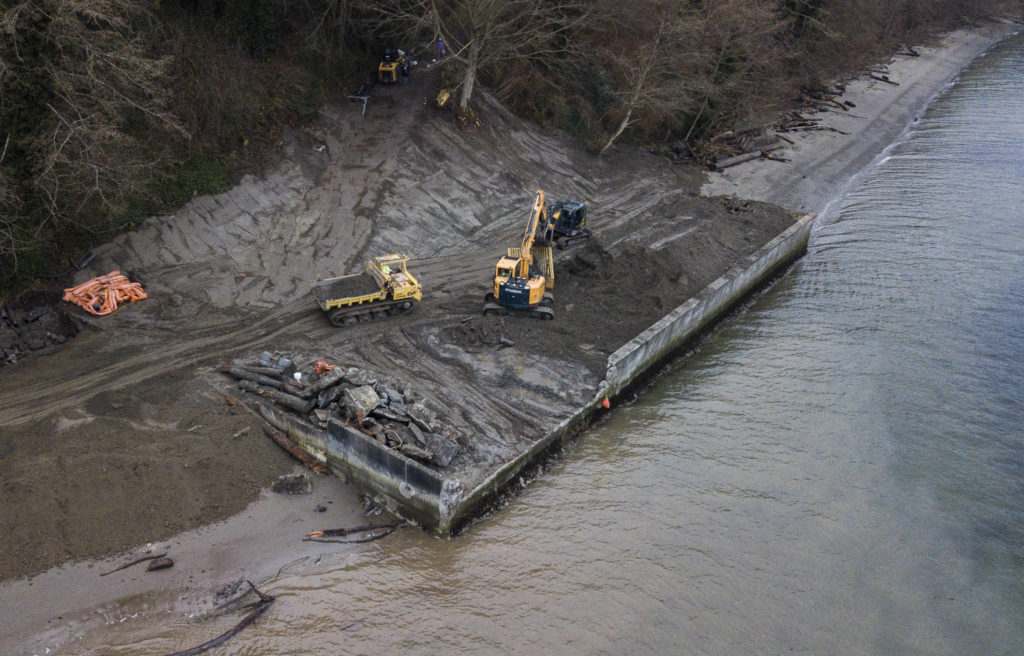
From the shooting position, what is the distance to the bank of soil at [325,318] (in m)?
13.4

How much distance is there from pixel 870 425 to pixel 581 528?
356 inches

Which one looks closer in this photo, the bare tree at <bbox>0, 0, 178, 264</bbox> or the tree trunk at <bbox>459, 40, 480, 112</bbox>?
the bare tree at <bbox>0, 0, 178, 264</bbox>

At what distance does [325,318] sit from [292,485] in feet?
19.9

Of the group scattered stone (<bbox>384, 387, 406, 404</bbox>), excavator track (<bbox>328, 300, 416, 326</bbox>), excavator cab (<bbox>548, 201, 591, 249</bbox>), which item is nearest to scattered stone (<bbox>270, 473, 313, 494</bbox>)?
scattered stone (<bbox>384, 387, 406, 404</bbox>)

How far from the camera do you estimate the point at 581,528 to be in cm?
1412

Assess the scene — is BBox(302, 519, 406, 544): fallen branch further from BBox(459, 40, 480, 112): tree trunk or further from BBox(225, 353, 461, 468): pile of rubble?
BBox(459, 40, 480, 112): tree trunk

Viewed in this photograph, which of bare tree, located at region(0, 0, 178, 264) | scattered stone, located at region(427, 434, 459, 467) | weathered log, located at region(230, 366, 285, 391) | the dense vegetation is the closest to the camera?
scattered stone, located at region(427, 434, 459, 467)

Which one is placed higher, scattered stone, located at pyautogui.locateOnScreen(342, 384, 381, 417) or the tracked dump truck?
the tracked dump truck

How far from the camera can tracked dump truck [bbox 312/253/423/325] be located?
61.0ft

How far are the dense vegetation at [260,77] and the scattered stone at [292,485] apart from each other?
30.0ft

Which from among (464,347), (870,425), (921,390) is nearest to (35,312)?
(464,347)

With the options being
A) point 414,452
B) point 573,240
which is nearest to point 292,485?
point 414,452

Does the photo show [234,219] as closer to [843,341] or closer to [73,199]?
[73,199]

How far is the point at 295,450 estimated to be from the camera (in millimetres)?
14844
